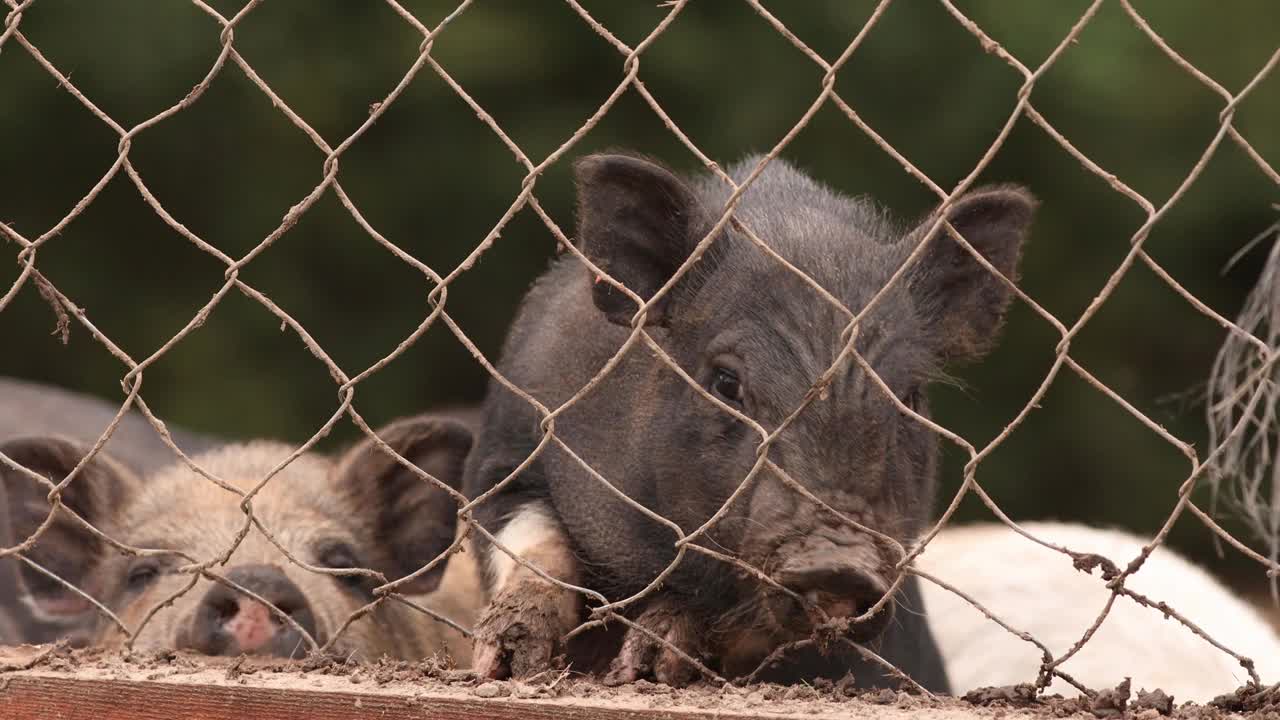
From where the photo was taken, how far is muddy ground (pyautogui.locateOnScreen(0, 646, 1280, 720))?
2475 millimetres

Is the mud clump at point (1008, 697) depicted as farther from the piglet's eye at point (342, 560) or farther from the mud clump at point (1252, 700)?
the piglet's eye at point (342, 560)

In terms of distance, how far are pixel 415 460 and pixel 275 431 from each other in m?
2.93

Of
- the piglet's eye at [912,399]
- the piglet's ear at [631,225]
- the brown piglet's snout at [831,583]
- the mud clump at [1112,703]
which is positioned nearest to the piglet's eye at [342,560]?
the piglet's ear at [631,225]

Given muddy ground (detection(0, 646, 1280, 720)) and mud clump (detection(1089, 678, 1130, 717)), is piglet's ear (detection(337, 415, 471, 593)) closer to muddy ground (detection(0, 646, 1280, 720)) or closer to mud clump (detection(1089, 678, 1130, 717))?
muddy ground (detection(0, 646, 1280, 720))

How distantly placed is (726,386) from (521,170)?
143 inches

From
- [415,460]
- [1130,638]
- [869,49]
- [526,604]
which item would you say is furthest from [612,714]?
[869,49]

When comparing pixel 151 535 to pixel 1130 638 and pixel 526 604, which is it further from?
pixel 1130 638

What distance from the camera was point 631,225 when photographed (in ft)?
10.6

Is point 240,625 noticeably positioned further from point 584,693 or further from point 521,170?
point 521,170

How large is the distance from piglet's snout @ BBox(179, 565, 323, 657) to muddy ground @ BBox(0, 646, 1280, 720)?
63 centimetres

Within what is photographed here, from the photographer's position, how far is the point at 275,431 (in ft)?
22.7

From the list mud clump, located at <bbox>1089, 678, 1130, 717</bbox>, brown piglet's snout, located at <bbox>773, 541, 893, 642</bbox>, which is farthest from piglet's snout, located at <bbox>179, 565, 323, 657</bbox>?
mud clump, located at <bbox>1089, 678, 1130, 717</bbox>

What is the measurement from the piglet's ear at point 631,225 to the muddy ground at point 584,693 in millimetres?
873

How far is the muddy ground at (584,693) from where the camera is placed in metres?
2.47
